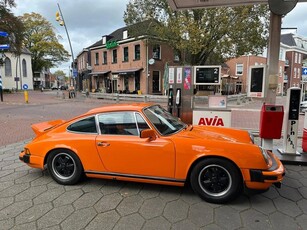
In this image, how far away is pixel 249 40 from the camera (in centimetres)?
1731

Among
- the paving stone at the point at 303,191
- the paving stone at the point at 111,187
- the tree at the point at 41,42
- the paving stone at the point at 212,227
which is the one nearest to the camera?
the paving stone at the point at 212,227

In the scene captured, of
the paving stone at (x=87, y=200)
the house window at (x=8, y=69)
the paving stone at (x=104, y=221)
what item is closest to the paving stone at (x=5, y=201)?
the paving stone at (x=87, y=200)

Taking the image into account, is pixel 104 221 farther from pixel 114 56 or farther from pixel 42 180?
pixel 114 56

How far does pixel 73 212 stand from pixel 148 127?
1448mm

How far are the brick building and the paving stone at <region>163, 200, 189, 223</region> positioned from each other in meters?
19.0

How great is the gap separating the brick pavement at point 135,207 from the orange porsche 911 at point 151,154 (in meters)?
0.22

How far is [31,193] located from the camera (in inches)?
128

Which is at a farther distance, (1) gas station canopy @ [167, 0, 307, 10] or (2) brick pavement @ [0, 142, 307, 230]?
(1) gas station canopy @ [167, 0, 307, 10]

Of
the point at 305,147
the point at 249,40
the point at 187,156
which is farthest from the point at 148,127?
the point at 249,40

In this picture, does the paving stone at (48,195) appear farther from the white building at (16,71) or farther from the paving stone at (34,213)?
the white building at (16,71)

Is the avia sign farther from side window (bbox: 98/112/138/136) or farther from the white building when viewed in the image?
the white building

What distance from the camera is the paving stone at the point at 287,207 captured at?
2715 millimetres

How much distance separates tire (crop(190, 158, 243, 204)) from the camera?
2793 millimetres

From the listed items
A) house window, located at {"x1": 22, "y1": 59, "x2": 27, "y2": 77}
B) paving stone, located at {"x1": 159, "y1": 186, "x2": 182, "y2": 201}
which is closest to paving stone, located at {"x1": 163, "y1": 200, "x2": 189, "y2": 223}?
paving stone, located at {"x1": 159, "y1": 186, "x2": 182, "y2": 201}
